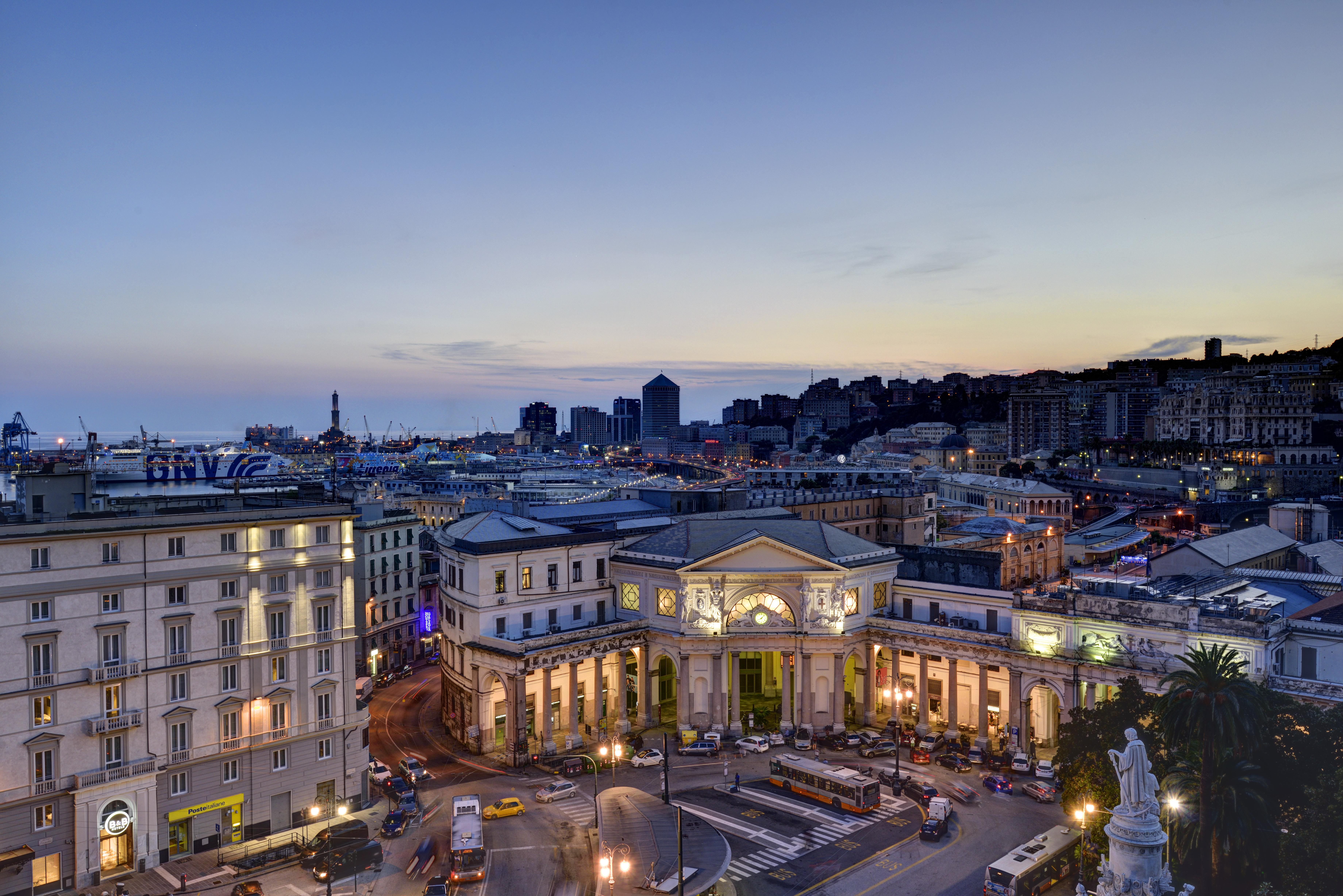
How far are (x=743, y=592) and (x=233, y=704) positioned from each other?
1555 inches

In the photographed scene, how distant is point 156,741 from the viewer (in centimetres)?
5009

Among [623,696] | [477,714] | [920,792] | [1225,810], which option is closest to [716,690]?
[623,696]

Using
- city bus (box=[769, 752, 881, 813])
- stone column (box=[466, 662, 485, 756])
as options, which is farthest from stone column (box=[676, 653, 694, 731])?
stone column (box=[466, 662, 485, 756])

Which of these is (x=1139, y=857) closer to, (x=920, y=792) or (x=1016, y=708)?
(x=920, y=792)

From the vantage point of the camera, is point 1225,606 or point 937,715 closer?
point 1225,606

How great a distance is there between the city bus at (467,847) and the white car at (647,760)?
16.9 metres

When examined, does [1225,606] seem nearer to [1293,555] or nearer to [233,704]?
[1293,555]

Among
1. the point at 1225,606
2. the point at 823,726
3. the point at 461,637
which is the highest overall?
the point at 1225,606

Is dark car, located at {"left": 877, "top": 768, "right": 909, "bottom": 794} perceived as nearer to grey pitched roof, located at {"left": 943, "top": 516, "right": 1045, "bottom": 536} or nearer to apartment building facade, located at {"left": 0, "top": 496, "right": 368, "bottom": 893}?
apartment building facade, located at {"left": 0, "top": 496, "right": 368, "bottom": 893}

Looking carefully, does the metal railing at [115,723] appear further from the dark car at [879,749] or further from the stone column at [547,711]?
the dark car at [879,749]

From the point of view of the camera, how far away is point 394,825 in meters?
54.8

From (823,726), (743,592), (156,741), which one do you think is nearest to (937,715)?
(823,726)

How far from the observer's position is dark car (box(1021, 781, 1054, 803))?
59.0 meters

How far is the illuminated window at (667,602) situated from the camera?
7638cm
